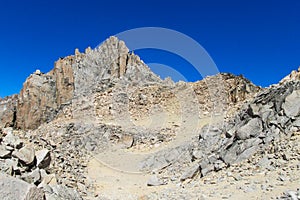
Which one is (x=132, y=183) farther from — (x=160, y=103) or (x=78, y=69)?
(x=78, y=69)

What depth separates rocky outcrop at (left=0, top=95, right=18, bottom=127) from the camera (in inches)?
1766

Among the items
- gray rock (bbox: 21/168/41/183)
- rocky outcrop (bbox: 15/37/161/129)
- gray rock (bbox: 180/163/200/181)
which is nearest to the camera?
gray rock (bbox: 21/168/41/183)

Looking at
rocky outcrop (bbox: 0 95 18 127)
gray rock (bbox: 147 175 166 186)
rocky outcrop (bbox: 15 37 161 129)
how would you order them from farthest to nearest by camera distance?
rocky outcrop (bbox: 0 95 18 127)
rocky outcrop (bbox: 15 37 161 129)
gray rock (bbox: 147 175 166 186)

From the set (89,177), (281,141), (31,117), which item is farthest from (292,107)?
(31,117)

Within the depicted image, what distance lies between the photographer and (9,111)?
45.2 metres

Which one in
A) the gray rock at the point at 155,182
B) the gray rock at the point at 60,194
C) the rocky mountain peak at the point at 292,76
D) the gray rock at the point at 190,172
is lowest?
the gray rock at the point at 60,194

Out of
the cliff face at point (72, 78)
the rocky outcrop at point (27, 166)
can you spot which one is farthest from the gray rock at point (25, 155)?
the cliff face at point (72, 78)

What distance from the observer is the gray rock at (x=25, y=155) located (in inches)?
431

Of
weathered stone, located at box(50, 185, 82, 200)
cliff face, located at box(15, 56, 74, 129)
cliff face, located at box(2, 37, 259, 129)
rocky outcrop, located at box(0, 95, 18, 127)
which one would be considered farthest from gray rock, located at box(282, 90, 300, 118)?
rocky outcrop, located at box(0, 95, 18, 127)

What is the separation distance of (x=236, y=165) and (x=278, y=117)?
3.42 m

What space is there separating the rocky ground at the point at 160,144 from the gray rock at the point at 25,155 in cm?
5

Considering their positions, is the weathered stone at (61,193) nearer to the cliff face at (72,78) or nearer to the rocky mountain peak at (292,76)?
the rocky mountain peak at (292,76)

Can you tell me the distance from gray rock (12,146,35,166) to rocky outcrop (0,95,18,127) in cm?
Result: 3623

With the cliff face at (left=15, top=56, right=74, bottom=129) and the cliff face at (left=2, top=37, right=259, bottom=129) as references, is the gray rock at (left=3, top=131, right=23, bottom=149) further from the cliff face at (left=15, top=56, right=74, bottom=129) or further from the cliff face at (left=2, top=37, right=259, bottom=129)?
the cliff face at (left=15, top=56, right=74, bottom=129)
